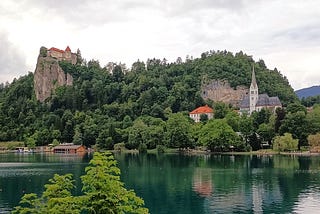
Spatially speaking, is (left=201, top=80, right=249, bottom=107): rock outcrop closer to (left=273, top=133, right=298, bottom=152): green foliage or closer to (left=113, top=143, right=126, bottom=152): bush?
(left=113, top=143, right=126, bottom=152): bush

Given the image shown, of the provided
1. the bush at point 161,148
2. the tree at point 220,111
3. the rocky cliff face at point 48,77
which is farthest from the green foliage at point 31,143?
the tree at point 220,111

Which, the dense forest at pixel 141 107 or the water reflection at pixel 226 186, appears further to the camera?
the dense forest at pixel 141 107

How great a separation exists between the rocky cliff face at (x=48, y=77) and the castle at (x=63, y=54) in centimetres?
428

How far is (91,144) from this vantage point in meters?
135

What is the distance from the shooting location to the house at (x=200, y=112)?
142 m

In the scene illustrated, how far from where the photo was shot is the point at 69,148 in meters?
130

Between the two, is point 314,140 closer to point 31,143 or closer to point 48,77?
point 31,143

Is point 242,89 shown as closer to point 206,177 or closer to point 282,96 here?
point 282,96

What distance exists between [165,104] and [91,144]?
1169 inches

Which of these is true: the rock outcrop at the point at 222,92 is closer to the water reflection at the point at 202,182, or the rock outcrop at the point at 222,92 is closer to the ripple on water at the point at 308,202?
the water reflection at the point at 202,182

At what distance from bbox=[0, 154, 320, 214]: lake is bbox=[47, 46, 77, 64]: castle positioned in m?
127

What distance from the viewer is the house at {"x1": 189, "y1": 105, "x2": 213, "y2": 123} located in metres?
142

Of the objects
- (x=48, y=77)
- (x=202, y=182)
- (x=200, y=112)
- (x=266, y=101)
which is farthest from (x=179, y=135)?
(x=48, y=77)

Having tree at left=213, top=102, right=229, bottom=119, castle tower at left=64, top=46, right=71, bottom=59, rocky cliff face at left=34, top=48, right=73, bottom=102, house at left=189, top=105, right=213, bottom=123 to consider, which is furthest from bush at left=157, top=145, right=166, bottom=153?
castle tower at left=64, top=46, right=71, bottom=59
